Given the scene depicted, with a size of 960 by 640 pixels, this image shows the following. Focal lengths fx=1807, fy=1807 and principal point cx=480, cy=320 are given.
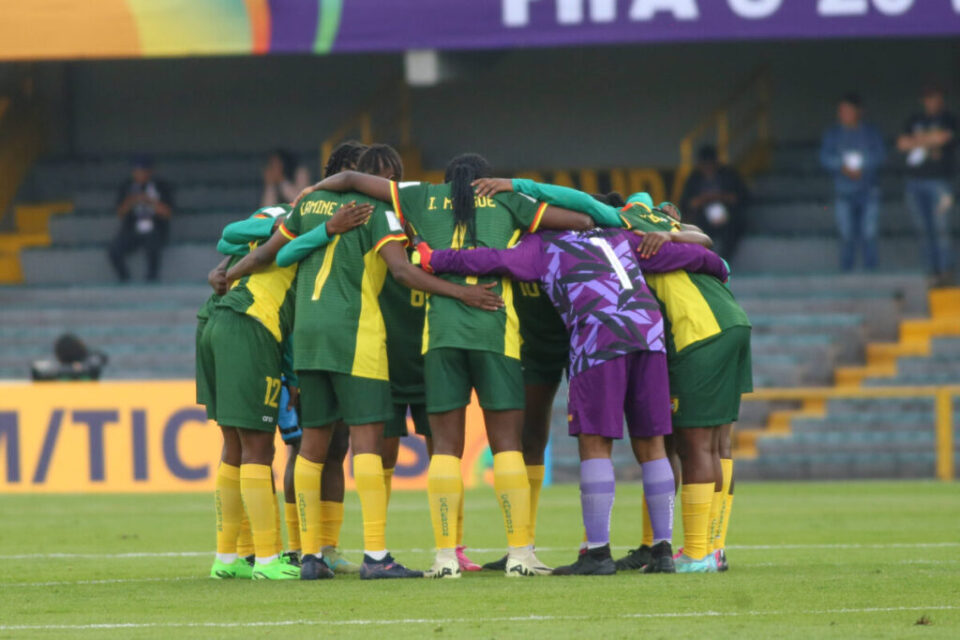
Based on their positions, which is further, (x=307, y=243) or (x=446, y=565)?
(x=307, y=243)

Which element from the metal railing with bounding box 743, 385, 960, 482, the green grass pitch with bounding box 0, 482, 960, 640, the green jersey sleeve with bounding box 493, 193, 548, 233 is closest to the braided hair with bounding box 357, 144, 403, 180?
the green jersey sleeve with bounding box 493, 193, 548, 233

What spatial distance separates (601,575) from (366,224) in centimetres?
208

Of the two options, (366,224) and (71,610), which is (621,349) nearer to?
(366,224)

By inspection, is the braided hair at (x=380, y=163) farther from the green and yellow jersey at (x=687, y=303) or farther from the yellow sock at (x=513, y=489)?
the yellow sock at (x=513, y=489)

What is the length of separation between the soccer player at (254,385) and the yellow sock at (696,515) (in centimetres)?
199

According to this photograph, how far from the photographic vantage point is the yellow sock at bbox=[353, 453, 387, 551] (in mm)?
8812

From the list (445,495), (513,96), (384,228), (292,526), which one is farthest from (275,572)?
Answer: (513,96)

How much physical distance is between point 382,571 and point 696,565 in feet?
5.11

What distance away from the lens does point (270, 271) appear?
30.4 ft

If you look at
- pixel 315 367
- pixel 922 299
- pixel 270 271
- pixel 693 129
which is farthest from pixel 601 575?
pixel 693 129

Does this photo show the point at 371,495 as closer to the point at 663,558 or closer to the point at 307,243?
the point at 307,243

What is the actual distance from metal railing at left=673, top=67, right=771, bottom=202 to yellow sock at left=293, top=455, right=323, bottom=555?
48.9ft

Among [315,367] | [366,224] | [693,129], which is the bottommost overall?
[315,367]

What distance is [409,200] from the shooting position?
29.7 feet
